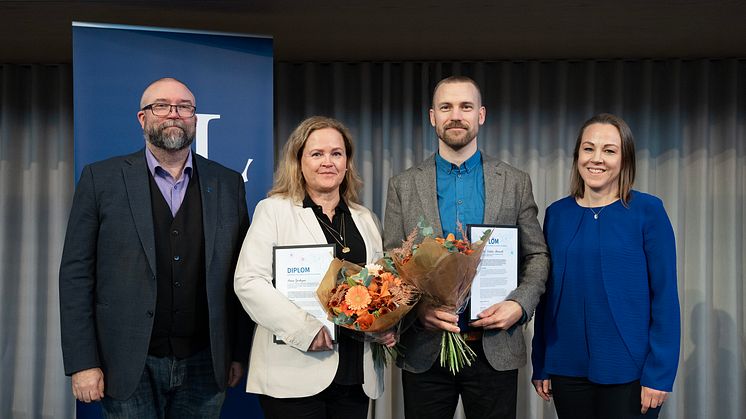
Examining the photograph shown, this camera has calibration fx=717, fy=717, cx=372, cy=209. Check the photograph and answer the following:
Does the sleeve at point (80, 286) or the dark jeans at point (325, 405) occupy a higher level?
the sleeve at point (80, 286)

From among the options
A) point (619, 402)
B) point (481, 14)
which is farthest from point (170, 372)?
point (481, 14)

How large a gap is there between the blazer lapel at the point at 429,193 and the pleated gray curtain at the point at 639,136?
1.89 meters

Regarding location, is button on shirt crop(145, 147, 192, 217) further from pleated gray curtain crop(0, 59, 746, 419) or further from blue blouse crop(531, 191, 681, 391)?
pleated gray curtain crop(0, 59, 746, 419)

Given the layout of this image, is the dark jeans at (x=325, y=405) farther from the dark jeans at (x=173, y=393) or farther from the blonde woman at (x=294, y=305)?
the dark jeans at (x=173, y=393)

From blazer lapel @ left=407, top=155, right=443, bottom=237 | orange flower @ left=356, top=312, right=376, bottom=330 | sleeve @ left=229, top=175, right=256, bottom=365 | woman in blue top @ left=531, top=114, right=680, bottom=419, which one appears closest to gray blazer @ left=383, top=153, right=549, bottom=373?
blazer lapel @ left=407, top=155, right=443, bottom=237

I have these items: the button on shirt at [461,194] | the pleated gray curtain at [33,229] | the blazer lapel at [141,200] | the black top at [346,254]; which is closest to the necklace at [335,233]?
the black top at [346,254]

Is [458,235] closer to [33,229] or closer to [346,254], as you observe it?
[346,254]

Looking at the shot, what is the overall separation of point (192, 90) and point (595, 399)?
6.72ft

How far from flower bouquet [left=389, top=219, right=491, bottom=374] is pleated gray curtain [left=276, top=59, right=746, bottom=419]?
230 cm

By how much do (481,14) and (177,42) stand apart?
135cm

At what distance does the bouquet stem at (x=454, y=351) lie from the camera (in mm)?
2439

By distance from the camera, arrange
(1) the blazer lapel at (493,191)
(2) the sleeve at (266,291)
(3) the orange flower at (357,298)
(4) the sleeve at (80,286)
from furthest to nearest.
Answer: (1) the blazer lapel at (493,191)
(4) the sleeve at (80,286)
(2) the sleeve at (266,291)
(3) the orange flower at (357,298)

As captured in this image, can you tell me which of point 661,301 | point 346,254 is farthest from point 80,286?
point 661,301

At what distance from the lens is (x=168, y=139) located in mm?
2541
